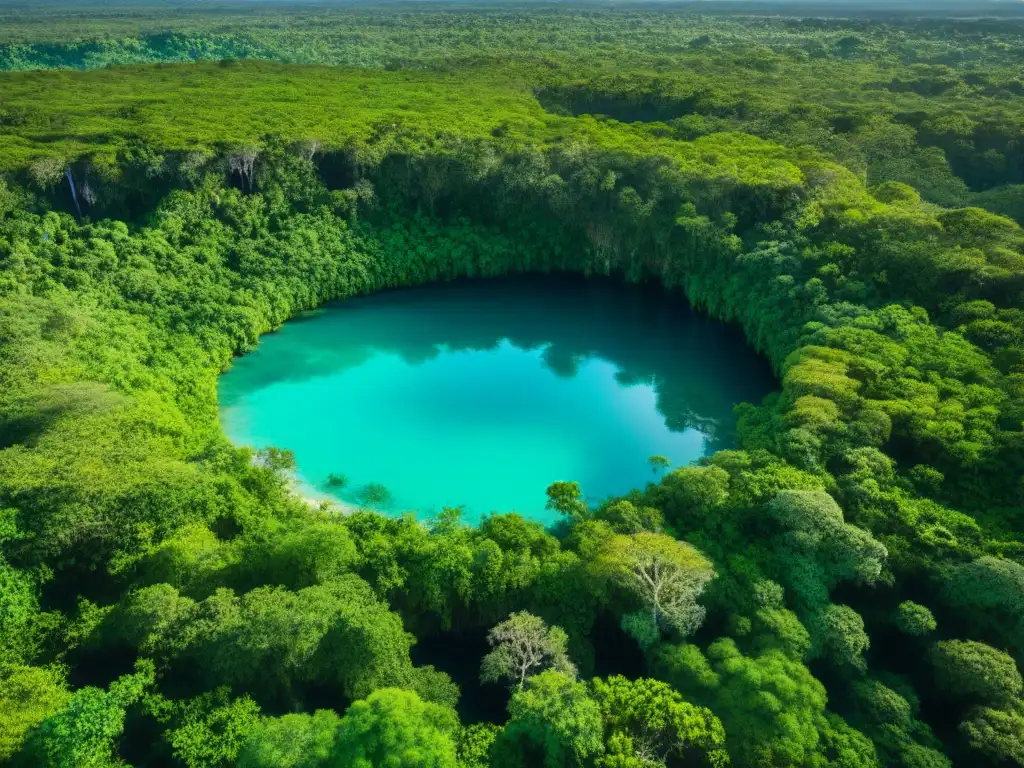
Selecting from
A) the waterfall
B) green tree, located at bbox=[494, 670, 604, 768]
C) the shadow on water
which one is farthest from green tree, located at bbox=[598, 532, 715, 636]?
the waterfall

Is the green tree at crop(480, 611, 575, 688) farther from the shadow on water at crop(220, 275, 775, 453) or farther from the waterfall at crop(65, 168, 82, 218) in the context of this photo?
the waterfall at crop(65, 168, 82, 218)

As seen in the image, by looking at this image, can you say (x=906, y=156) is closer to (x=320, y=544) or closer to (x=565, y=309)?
(x=565, y=309)

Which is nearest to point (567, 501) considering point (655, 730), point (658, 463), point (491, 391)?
point (658, 463)

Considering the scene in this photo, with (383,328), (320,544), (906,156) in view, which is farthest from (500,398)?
(906,156)

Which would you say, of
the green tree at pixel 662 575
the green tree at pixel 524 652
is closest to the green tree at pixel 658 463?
the green tree at pixel 662 575

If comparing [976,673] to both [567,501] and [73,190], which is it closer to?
[567,501]
